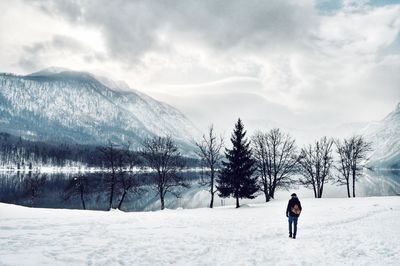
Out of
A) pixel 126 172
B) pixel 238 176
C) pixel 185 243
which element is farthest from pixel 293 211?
pixel 126 172

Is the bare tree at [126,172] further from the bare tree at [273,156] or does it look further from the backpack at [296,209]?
the backpack at [296,209]

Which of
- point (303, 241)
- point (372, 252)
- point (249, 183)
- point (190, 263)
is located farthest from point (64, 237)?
point (249, 183)

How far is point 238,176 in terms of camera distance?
4362cm

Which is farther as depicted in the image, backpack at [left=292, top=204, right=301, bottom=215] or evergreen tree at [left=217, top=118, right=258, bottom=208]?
evergreen tree at [left=217, top=118, right=258, bottom=208]

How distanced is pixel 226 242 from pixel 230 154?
2931cm

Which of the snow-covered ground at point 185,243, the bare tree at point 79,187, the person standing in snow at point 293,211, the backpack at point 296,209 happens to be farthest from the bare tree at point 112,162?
the backpack at point 296,209

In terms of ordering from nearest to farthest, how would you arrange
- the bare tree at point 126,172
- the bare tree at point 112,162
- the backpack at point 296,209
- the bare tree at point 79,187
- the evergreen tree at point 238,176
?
the backpack at point 296,209 → the evergreen tree at point 238,176 → the bare tree at point 112,162 → the bare tree at point 126,172 → the bare tree at point 79,187

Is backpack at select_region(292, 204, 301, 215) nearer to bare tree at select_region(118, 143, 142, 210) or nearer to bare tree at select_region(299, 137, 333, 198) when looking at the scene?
bare tree at select_region(118, 143, 142, 210)

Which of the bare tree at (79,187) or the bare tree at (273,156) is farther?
the bare tree at (79,187)

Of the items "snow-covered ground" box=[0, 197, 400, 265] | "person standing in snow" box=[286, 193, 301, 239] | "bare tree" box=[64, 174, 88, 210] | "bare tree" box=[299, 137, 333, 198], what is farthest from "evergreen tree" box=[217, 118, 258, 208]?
"bare tree" box=[64, 174, 88, 210]

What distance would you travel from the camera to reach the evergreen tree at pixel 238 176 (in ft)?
142

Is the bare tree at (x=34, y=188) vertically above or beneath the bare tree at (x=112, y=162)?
beneath

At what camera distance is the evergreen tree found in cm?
4331

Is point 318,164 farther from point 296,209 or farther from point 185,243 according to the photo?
point 185,243
